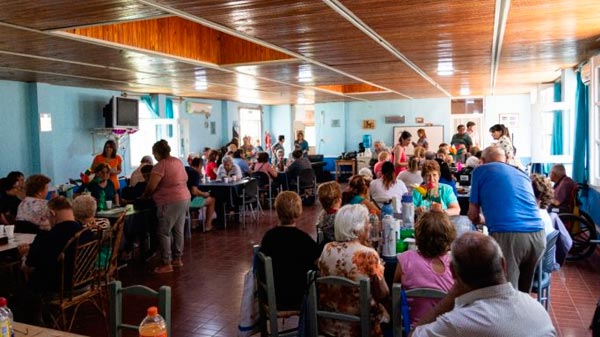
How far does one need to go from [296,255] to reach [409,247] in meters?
0.77

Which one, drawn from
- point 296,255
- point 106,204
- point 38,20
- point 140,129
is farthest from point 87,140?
point 296,255

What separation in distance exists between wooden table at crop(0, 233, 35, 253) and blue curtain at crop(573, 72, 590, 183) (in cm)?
660

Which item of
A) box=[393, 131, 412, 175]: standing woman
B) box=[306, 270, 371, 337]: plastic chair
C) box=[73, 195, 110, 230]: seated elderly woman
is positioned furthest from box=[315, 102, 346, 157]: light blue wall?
box=[306, 270, 371, 337]: plastic chair

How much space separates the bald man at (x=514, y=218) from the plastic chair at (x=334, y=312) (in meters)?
1.38

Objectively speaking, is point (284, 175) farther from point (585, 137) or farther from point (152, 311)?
point (152, 311)

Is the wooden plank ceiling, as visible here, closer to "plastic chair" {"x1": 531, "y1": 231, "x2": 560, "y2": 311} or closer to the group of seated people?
the group of seated people

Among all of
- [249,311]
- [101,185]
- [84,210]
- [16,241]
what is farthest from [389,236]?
[101,185]

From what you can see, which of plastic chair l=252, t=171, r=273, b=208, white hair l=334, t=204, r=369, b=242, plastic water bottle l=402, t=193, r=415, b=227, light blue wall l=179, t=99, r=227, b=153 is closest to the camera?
white hair l=334, t=204, r=369, b=242

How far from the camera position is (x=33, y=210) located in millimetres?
4594

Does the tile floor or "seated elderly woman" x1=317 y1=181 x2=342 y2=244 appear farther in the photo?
the tile floor

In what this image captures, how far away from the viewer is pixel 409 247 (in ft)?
10.7

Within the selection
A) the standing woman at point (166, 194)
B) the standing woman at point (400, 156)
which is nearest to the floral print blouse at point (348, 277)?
the standing woman at point (166, 194)

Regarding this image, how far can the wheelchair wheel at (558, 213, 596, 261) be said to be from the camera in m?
5.59

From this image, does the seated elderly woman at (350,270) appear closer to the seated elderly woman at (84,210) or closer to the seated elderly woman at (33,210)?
the seated elderly woman at (84,210)
